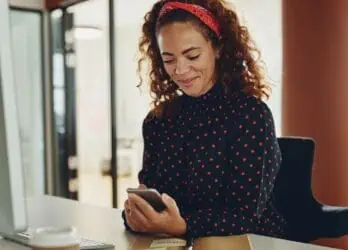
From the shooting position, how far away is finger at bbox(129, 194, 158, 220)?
1462 millimetres

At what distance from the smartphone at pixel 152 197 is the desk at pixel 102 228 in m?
0.08

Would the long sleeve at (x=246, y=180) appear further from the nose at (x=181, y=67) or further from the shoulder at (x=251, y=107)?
the nose at (x=181, y=67)

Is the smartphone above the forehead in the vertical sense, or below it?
below

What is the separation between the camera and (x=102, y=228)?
1639 millimetres

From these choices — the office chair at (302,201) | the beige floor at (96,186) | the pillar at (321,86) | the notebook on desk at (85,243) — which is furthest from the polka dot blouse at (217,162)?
the beige floor at (96,186)

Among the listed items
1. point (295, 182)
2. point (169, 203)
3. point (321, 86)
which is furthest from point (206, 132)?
point (321, 86)

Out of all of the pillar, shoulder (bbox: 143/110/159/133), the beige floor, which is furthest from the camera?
the beige floor

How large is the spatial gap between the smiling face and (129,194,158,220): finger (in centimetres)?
37

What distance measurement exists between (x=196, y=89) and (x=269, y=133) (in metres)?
0.24

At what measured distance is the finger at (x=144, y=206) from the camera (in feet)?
4.80

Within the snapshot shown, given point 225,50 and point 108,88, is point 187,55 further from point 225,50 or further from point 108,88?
point 108,88

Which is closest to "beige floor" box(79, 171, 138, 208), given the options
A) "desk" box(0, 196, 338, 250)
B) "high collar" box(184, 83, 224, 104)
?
"desk" box(0, 196, 338, 250)

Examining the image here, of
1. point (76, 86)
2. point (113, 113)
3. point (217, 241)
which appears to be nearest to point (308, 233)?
point (217, 241)

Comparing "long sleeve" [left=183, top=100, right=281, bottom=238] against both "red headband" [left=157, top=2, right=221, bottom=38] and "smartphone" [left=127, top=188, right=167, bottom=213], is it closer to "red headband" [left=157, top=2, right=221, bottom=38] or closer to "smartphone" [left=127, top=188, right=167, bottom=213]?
"smartphone" [left=127, top=188, right=167, bottom=213]
